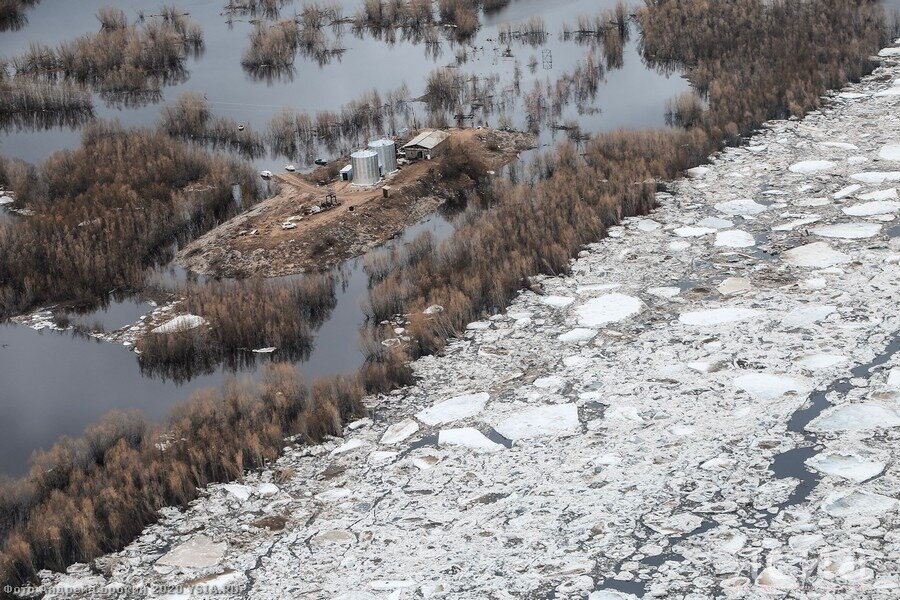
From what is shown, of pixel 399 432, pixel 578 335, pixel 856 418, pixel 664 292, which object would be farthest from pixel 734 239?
pixel 399 432

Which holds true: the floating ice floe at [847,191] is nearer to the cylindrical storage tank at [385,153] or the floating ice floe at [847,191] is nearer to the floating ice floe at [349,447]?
the cylindrical storage tank at [385,153]

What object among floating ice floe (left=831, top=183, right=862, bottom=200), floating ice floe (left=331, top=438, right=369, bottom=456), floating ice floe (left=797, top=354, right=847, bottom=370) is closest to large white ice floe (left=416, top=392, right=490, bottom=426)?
floating ice floe (left=331, top=438, right=369, bottom=456)

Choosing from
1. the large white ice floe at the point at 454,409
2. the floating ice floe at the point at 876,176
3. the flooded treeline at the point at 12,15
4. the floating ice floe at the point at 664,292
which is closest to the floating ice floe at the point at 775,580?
the large white ice floe at the point at 454,409

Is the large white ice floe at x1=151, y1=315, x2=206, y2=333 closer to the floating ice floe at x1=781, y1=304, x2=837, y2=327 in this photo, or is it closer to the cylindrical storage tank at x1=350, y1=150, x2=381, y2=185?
the cylindrical storage tank at x1=350, y1=150, x2=381, y2=185

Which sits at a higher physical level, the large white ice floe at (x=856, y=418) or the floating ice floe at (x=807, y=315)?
the floating ice floe at (x=807, y=315)

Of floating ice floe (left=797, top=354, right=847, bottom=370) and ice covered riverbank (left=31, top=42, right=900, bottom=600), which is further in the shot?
floating ice floe (left=797, top=354, right=847, bottom=370)

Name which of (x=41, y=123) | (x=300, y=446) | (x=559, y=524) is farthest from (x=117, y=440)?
(x=41, y=123)

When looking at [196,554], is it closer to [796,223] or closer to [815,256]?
[815,256]
